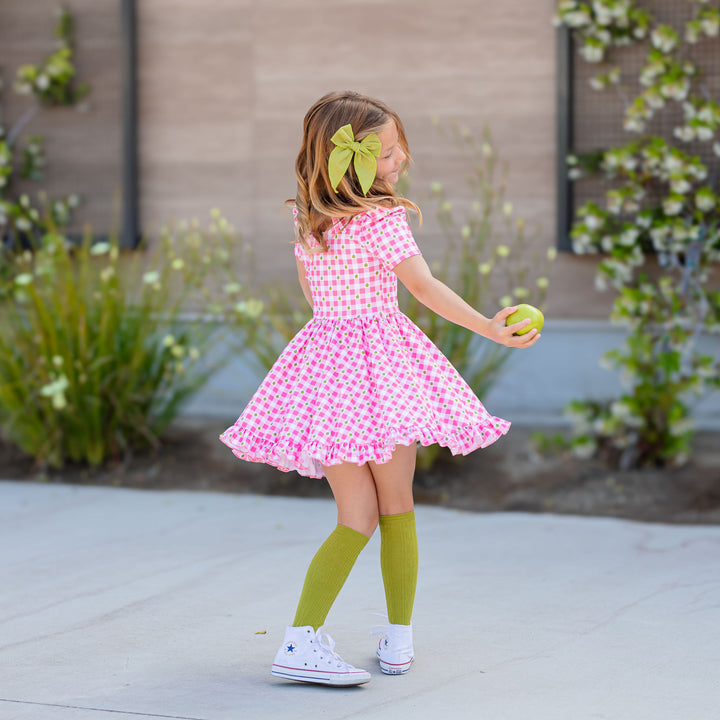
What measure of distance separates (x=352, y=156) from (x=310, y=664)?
44.6 inches

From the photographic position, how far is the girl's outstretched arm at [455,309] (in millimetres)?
2418

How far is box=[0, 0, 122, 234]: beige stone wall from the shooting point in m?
6.21

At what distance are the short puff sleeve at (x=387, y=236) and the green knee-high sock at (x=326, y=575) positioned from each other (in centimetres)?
62

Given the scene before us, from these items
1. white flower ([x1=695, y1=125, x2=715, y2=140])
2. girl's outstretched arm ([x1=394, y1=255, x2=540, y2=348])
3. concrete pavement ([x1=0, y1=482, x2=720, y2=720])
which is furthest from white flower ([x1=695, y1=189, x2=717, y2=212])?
girl's outstretched arm ([x1=394, y1=255, x2=540, y2=348])

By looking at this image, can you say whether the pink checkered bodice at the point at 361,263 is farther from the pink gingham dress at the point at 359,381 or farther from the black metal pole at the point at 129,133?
the black metal pole at the point at 129,133

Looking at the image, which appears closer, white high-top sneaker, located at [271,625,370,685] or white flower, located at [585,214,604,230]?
white high-top sneaker, located at [271,625,370,685]

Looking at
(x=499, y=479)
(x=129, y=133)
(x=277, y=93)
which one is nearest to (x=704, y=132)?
(x=499, y=479)

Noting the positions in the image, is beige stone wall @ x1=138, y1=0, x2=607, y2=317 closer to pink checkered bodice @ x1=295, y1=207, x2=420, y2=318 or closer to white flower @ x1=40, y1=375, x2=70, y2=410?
white flower @ x1=40, y1=375, x2=70, y2=410

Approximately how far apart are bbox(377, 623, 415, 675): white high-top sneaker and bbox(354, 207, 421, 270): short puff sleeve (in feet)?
2.76

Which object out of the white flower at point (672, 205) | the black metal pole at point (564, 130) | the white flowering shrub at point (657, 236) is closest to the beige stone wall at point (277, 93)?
the black metal pole at point (564, 130)

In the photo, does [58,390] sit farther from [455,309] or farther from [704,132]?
[704,132]

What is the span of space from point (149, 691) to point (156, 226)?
4.05 m

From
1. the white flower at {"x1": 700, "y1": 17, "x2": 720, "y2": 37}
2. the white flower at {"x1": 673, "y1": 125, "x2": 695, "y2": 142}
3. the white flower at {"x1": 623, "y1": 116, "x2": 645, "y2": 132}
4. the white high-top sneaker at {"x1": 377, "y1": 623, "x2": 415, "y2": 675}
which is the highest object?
the white flower at {"x1": 700, "y1": 17, "x2": 720, "y2": 37}

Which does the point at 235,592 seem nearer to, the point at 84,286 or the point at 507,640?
the point at 507,640
